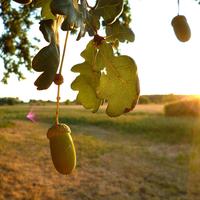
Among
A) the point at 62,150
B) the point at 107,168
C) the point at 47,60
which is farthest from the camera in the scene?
the point at 107,168

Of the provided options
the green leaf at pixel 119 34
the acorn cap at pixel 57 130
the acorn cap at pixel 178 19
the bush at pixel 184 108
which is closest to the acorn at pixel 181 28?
the acorn cap at pixel 178 19

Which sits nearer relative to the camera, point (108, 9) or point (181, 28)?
point (108, 9)

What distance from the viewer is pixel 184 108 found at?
21.8 meters

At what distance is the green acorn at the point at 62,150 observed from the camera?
1037 millimetres

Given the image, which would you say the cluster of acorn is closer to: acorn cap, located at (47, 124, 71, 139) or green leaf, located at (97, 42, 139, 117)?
acorn cap, located at (47, 124, 71, 139)

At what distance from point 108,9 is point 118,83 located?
17 cm

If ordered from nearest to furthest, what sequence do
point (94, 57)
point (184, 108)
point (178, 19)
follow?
point (94, 57) < point (178, 19) < point (184, 108)

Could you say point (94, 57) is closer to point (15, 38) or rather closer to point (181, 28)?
point (181, 28)

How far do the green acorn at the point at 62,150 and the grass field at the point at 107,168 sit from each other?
229 inches

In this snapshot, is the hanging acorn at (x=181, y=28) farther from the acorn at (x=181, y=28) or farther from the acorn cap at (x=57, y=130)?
the acorn cap at (x=57, y=130)

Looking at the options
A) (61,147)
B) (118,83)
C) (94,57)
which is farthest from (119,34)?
(61,147)

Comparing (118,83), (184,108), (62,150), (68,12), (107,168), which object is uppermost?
(68,12)

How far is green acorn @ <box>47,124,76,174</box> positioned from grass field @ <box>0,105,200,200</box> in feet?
19.1

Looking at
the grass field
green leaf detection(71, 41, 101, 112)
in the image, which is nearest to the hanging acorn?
green leaf detection(71, 41, 101, 112)
